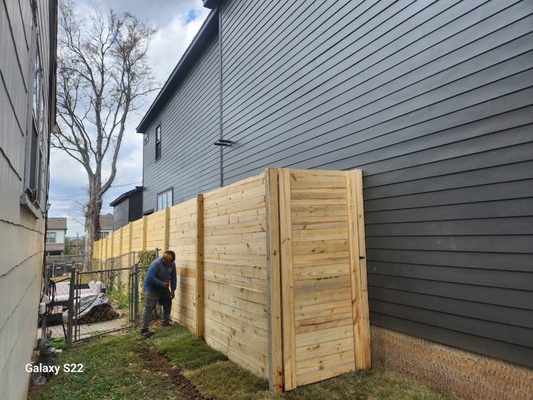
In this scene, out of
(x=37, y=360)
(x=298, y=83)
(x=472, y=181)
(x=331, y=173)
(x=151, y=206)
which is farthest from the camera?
(x=151, y=206)

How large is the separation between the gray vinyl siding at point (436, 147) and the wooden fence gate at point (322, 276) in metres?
0.33

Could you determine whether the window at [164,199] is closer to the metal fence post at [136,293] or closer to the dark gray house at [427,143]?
the metal fence post at [136,293]

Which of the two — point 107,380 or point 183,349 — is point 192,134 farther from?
point 107,380

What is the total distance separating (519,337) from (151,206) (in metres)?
16.2

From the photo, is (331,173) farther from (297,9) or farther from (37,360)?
(37,360)

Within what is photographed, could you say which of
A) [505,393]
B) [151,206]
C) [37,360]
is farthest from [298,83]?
[151,206]

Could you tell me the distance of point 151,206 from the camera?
1738 cm

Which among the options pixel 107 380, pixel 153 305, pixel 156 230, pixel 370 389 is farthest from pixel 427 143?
pixel 156 230

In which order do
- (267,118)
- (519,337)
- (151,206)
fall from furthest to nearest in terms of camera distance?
(151,206)
(267,118)
(519,337)

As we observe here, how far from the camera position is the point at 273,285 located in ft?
13.9

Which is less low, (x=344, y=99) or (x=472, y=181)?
(x=344, y=99)

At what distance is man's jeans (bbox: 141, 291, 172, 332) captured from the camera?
6980 mm

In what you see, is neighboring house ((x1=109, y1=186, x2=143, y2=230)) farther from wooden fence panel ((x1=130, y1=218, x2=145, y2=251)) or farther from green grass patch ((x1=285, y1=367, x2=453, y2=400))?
green grass patch ((x1=285, y1=367, x2=453, y2=400))

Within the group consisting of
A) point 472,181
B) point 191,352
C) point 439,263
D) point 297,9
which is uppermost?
point 297,9
